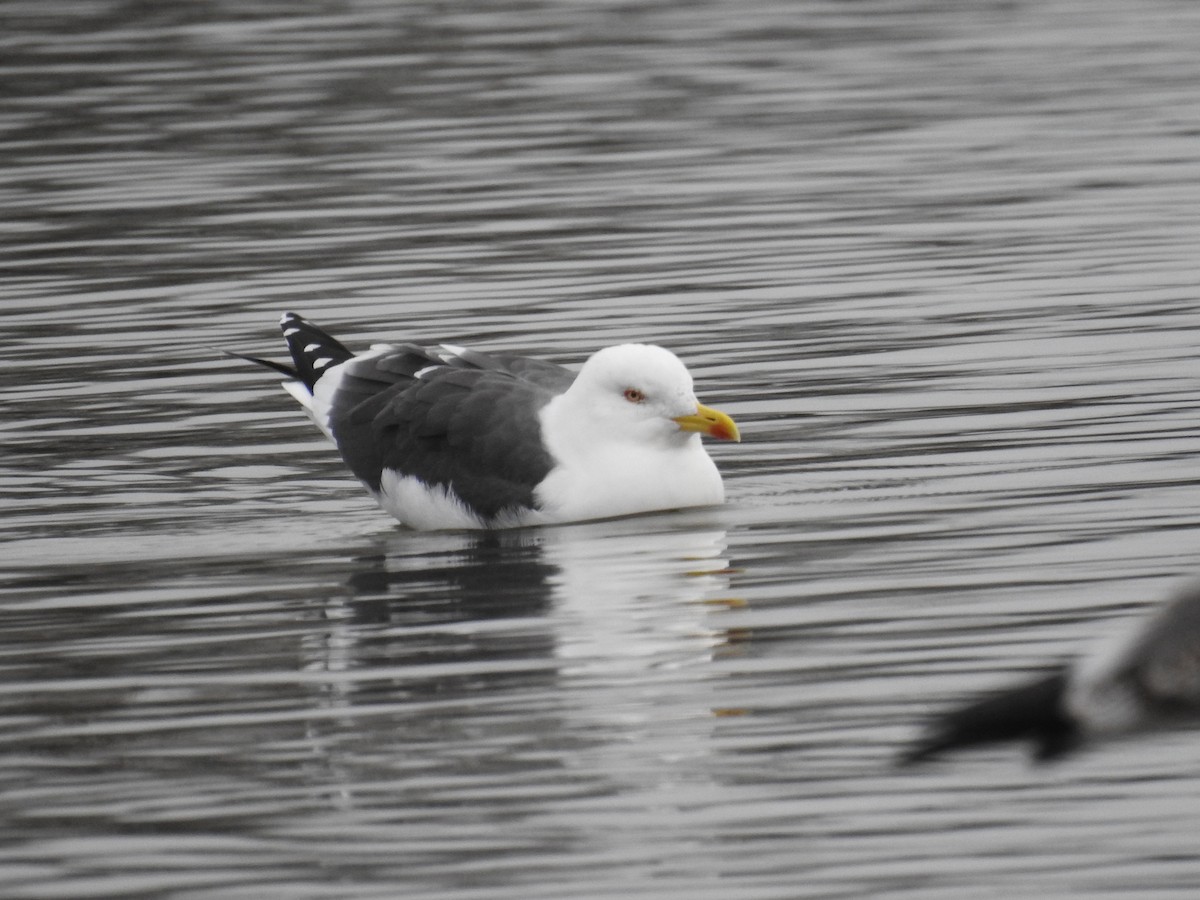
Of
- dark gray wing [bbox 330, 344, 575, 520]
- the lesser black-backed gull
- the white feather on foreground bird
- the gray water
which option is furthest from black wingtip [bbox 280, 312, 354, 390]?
the lesser black-backed gull

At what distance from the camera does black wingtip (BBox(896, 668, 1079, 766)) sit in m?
4.24

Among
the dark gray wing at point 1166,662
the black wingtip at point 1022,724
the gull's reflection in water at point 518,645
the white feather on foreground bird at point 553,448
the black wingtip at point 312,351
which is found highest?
the dark gray wing at point 1166,662

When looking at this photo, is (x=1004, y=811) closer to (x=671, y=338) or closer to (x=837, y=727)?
(x=837, y=727)

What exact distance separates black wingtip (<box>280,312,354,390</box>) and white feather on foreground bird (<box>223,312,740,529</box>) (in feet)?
3.28

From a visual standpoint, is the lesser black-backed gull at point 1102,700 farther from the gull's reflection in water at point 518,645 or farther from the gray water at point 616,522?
the gull's reflection in water at point 518,645

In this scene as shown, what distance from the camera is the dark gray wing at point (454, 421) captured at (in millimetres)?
10898

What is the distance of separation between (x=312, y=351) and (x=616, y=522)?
2.14 m

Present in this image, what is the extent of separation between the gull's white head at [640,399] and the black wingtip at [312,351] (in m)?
1.73

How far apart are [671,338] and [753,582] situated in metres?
5.37

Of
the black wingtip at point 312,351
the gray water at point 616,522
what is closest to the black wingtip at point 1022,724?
the gray water at point 616,522

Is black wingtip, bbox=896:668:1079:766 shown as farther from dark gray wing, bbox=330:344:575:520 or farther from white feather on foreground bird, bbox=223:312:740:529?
dark gray wing, bbox=330:344:575:520

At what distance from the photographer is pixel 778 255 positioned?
17328 millimetres

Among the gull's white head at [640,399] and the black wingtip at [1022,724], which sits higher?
the black wingtip at [1022,724]

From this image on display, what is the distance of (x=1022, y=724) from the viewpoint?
4.26 meters
